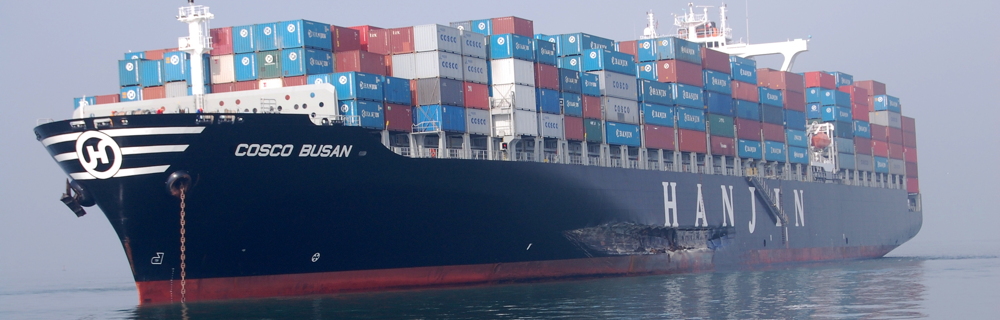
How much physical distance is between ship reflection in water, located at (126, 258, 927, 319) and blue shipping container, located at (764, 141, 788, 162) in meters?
15.6

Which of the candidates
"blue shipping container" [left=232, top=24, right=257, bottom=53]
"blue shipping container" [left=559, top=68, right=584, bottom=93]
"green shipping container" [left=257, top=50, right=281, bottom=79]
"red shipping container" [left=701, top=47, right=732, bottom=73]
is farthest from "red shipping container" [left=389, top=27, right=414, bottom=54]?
"red shipping container" [left=701, top=47, right=732, bottom=73]

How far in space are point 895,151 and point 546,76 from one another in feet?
122

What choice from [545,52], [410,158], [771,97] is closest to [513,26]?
[545,52]

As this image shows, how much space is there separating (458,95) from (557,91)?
19.3ft

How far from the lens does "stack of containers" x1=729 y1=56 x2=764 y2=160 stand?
5334cm

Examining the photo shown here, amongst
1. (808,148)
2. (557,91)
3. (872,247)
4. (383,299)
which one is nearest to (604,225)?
(557,91)

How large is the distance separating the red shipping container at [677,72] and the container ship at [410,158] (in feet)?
0.30

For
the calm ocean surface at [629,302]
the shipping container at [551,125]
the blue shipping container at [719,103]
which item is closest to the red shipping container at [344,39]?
the shipping container at [551,125]

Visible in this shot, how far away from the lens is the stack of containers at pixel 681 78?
48.7 meters

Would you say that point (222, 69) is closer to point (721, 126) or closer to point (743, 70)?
point (721, 126)

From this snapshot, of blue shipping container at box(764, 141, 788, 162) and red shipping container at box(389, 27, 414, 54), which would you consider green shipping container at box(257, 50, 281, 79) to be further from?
blue shipping container at box(764, 141, 788, 162)

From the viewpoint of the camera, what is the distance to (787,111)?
191 feet

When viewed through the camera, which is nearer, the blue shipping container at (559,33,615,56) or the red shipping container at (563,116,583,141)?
the red shipping container at (563,116,583,141)

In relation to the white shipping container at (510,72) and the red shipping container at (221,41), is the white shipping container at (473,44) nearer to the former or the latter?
the white shipping container at (510,72)
